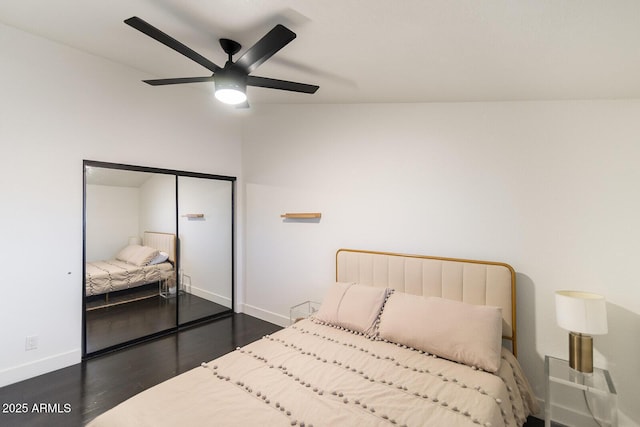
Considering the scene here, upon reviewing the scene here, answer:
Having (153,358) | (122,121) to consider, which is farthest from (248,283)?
(122,121)

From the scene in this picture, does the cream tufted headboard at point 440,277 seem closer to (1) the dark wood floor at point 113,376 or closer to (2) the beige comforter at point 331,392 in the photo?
(2) the beige comforter at point 331,392

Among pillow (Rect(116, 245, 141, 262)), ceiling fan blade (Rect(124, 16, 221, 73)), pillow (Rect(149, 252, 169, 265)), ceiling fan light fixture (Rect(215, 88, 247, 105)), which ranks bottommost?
pillow (Rect(149, 252, 169, 265))

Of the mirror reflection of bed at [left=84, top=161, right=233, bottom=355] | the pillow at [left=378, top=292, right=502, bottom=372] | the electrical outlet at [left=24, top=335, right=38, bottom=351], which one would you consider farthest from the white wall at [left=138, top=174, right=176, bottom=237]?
the pillow at [left=378, top=292, right=502, bottom=372]

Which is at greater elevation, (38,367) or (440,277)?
(440,277)

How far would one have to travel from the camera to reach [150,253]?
3.44 m

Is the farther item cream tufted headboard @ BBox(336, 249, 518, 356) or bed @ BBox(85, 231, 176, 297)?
bed @ BBox(85, 231, 176, 297)

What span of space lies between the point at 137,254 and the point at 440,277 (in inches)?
131

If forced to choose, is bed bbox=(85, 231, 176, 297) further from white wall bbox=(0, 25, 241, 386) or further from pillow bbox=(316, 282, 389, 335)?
pillow bbox=(316, 282, 389, 335)

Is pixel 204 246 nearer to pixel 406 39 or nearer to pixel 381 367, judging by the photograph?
pixel 381 367

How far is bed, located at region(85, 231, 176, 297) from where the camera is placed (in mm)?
2984

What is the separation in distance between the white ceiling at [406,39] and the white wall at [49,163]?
0.18 meters

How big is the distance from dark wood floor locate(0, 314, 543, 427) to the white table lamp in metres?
0.67

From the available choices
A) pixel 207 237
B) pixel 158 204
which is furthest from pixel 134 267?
pixel 207 237

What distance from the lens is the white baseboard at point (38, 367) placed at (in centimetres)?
241
